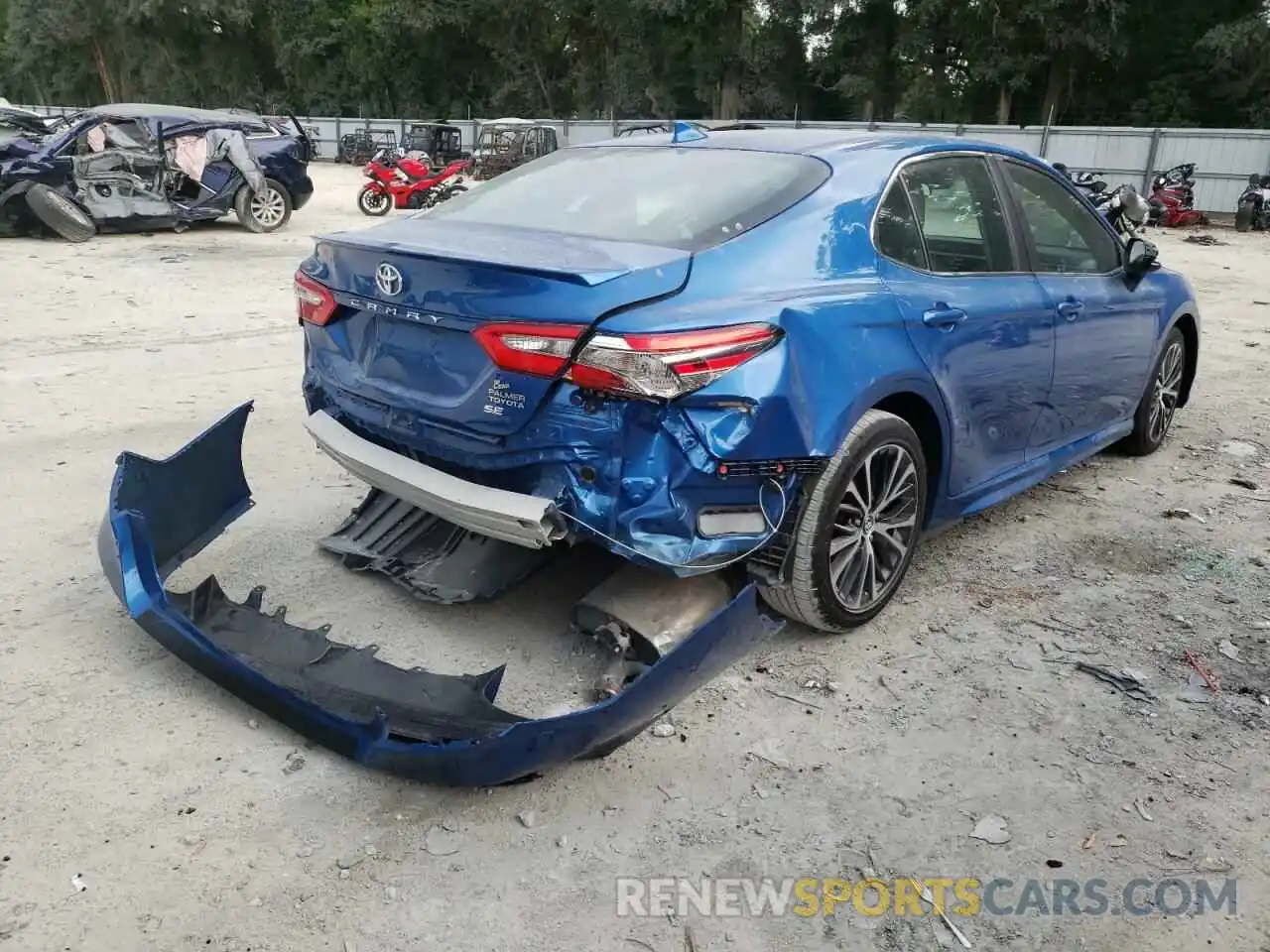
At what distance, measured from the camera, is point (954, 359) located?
139 inches

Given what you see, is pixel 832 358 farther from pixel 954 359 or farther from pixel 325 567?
pixel 325 567

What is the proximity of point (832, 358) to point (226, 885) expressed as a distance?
2.12 m

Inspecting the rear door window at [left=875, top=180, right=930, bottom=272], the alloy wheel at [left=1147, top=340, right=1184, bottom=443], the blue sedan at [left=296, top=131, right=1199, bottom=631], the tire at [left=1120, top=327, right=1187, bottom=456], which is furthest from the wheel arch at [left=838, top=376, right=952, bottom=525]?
the alloy wheel at [left=1147, top=340, right=1184, bottom=443]

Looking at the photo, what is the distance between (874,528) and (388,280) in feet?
5.87

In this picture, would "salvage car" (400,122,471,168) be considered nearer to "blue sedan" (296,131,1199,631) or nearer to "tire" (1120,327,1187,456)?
"tire" (1120,327,1187,456)

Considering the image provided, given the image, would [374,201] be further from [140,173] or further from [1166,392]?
[1166,392]

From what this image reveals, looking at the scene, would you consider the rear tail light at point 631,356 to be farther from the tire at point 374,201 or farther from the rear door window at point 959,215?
the tire at point 374,201

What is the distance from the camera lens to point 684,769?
2838 millimetres

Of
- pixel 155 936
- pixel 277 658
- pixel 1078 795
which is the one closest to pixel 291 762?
pixel 277 658

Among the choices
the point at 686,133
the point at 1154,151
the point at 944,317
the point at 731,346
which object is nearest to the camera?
the point at 731,346

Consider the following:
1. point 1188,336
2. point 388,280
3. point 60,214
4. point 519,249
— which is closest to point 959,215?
point 519,249

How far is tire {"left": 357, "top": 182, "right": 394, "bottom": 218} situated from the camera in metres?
18.1

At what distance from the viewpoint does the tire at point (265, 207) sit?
48.4 ft

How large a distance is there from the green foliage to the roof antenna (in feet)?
96.6
